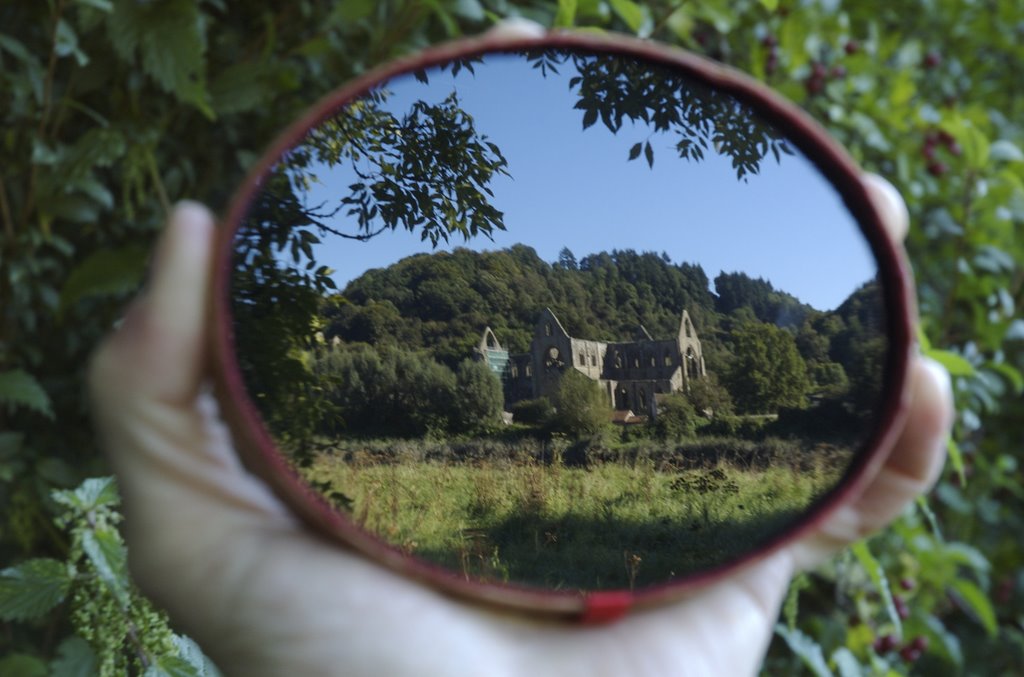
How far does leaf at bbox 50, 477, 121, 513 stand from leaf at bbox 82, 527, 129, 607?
0.03 meters

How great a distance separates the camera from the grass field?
61 cm

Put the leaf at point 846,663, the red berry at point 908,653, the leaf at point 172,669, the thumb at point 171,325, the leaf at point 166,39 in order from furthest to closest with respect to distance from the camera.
→ 1. the red berry at point 908,653
2. the leaf at point 846,663
3. the leaf at point 166,39
4. the leaf at point 172,669
5. the thumb at point 171,325

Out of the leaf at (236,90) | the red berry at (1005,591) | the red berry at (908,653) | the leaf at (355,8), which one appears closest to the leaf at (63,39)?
the leaf at (236,90)

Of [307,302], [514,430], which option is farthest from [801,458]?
[307,302]

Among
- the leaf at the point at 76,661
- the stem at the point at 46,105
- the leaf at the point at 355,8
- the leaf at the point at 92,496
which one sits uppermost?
the leaf at the point at 355,8

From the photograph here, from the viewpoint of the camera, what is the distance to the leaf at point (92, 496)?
0.87m

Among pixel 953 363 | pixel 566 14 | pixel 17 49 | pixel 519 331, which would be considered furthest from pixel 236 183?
pixel 953 363

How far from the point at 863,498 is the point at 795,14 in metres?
1.21

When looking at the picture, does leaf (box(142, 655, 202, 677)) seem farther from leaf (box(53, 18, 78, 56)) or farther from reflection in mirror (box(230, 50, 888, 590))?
leaf (box(53, 18, 78, 56))

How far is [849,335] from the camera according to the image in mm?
622

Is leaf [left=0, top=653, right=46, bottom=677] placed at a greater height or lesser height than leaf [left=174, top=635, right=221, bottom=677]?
lesser

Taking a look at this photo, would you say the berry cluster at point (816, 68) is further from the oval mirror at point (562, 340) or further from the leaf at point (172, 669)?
the leaf at point (172, 669)

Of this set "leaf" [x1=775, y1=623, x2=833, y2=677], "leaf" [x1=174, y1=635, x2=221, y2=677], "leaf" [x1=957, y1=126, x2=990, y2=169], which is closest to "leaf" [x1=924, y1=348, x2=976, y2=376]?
"leaf" [x1=775, y1=623, x2=833, y2=677]

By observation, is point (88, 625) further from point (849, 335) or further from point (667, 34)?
point (667, 34)
